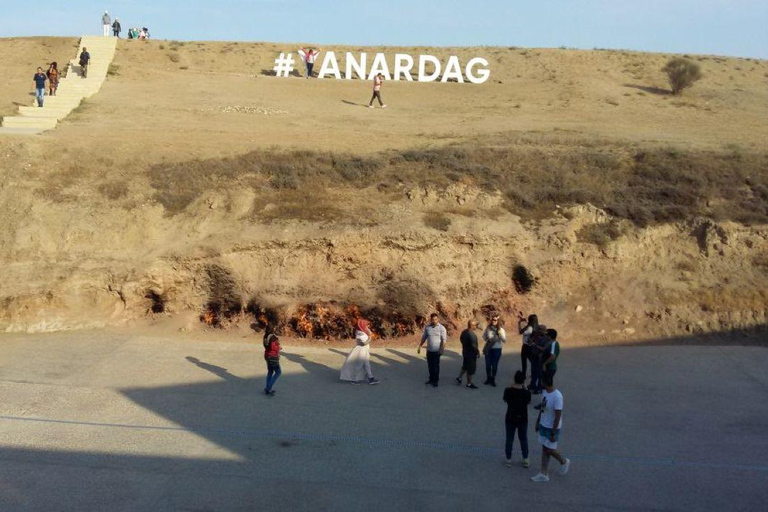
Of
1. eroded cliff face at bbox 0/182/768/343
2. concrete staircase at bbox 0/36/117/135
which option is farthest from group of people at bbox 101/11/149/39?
eroded cliff face at bbox 0/182/768/343

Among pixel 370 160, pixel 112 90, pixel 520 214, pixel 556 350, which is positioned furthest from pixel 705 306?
pixel 112 90

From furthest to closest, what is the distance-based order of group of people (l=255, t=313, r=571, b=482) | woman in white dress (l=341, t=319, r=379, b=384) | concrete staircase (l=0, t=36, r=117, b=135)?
concrete staircase (l=0, t=36, r=117, b=135) → woman in white dress (l=341, t=319, r=379, b=384) → group of people (l=255, t=313, r=571, b=482)

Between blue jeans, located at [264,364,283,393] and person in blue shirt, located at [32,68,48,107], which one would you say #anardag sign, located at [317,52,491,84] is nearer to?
person in blue shirt, located at [32,68,48,107]

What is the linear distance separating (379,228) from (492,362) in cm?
531

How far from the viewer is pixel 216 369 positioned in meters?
13.7

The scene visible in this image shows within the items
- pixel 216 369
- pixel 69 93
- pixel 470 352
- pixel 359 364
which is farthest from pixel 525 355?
pixel 69 93

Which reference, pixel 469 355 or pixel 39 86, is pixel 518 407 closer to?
pixel 469 355

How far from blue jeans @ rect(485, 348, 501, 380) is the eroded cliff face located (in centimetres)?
317

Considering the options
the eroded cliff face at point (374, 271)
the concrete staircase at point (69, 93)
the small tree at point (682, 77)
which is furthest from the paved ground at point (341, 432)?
the small tree at point (682, 77)

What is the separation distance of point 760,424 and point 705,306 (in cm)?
526

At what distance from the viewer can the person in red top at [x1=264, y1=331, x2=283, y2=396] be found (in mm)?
12211

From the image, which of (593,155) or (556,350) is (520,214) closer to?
(593,155)

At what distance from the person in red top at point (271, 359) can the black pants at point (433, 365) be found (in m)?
2.68

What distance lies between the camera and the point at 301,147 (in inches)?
848
